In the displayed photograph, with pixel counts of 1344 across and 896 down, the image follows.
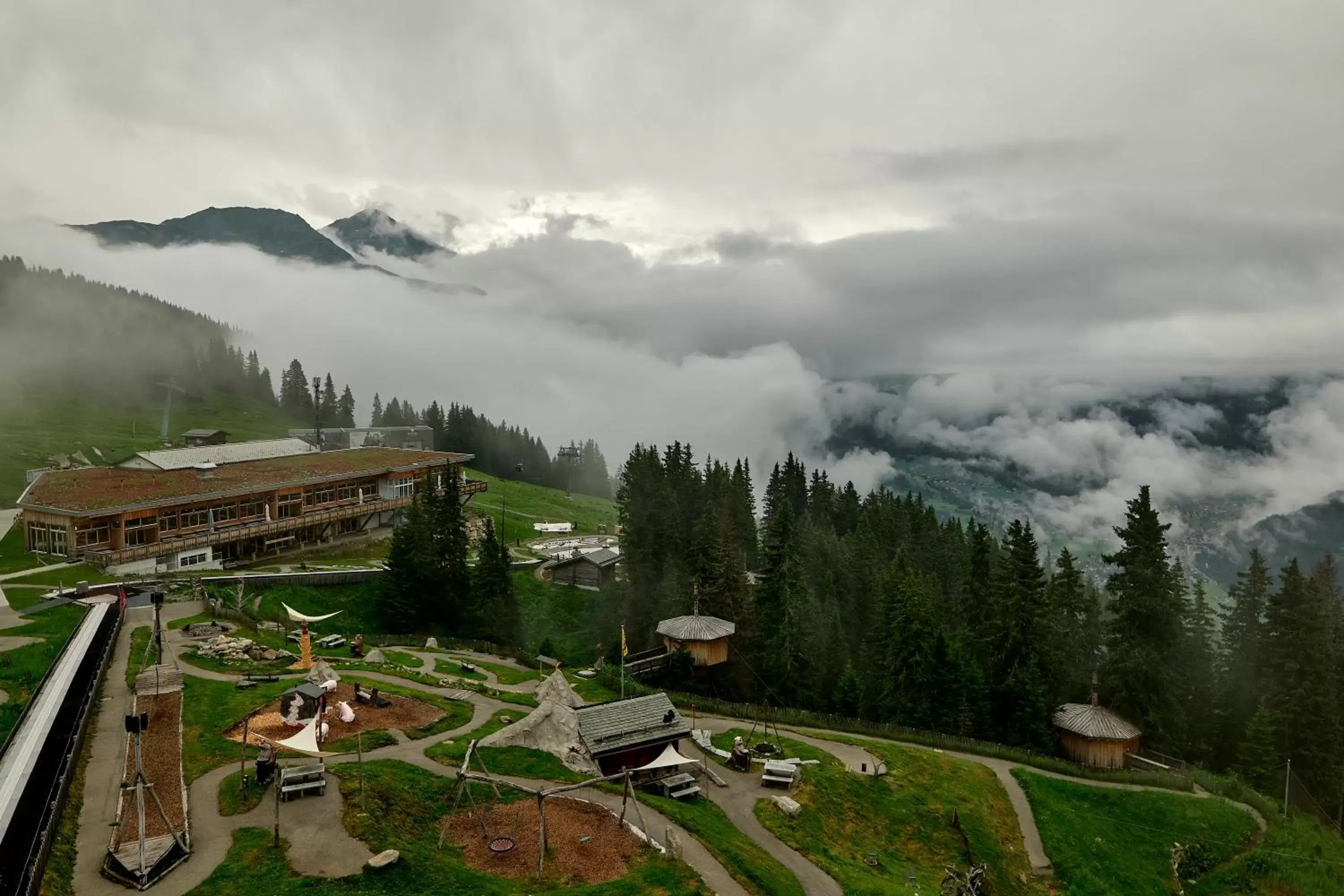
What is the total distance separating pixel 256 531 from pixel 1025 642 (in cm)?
8712

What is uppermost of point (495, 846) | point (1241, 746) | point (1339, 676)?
point (495, 846)

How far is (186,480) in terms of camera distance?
303ft

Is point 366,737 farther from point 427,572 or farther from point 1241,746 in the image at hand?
point 1241,746

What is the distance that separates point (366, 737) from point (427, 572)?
4442cm

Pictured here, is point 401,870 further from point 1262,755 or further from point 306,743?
point 1262,755

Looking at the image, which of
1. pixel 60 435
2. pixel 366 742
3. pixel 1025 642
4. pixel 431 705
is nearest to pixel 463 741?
pixel 366 742

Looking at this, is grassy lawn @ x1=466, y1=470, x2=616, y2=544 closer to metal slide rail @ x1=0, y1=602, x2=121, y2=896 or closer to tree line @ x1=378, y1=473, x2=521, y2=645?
tree line @ x1=378, y1=473, x2=521, y2=645

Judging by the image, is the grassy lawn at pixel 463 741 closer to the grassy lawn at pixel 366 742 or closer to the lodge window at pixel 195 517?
the grassy lawn at pixel 366 742

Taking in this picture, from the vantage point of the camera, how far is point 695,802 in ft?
134

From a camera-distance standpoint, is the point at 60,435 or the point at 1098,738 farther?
the point at 60,435

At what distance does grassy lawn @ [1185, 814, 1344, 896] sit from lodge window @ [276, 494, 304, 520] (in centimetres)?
10021

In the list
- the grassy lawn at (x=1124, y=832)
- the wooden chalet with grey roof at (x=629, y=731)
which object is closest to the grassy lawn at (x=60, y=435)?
the wooden chalet with grey roof at (x=629, y=731)

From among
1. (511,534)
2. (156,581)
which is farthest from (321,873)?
(511,534)

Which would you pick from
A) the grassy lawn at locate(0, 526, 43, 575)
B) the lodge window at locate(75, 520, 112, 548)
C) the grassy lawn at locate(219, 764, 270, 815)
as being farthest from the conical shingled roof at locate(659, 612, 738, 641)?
the grassy lawn at locate(0, 526, 43, 575)
